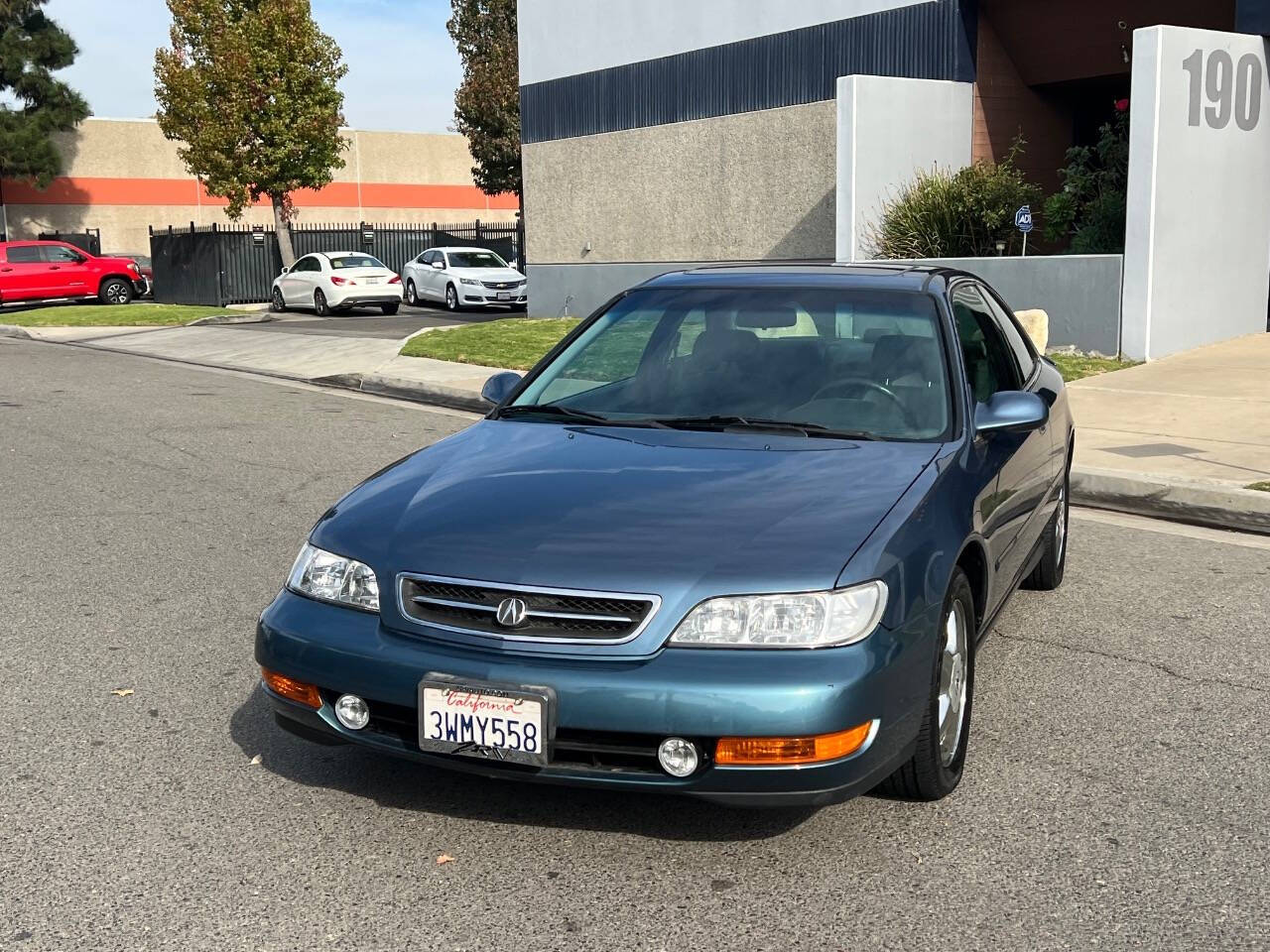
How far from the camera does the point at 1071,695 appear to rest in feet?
17.1

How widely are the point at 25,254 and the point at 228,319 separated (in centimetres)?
1062

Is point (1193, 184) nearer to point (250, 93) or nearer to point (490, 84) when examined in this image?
point (250, 93)

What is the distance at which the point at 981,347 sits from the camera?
5609mm

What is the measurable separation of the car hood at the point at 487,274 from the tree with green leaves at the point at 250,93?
7777mm

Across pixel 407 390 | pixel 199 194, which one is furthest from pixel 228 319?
pixel 199 194

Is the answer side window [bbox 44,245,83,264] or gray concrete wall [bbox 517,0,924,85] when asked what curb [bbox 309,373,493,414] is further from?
side window [bbox 44,245,83,264]

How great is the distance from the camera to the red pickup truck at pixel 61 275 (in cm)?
3434

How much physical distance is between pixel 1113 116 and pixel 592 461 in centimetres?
1740

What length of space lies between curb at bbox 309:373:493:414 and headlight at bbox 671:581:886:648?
10.2 metres

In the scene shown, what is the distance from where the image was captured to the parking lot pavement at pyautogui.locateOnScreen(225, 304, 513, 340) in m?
24.2

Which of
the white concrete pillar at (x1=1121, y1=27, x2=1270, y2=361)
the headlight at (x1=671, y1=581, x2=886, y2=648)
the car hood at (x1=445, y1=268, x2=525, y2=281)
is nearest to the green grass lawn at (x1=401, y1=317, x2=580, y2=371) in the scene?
the car hood at (x1=445, y1=268, x2=525, y2=281)

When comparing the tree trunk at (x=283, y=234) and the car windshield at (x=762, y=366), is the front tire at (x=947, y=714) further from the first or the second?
the tree trunk at (x=283, y=234)

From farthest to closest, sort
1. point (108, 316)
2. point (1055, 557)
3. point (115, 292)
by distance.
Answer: point (115, 292) < point (108, 316) < point (1055, 557)

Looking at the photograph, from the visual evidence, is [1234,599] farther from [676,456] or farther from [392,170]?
[392,170]
